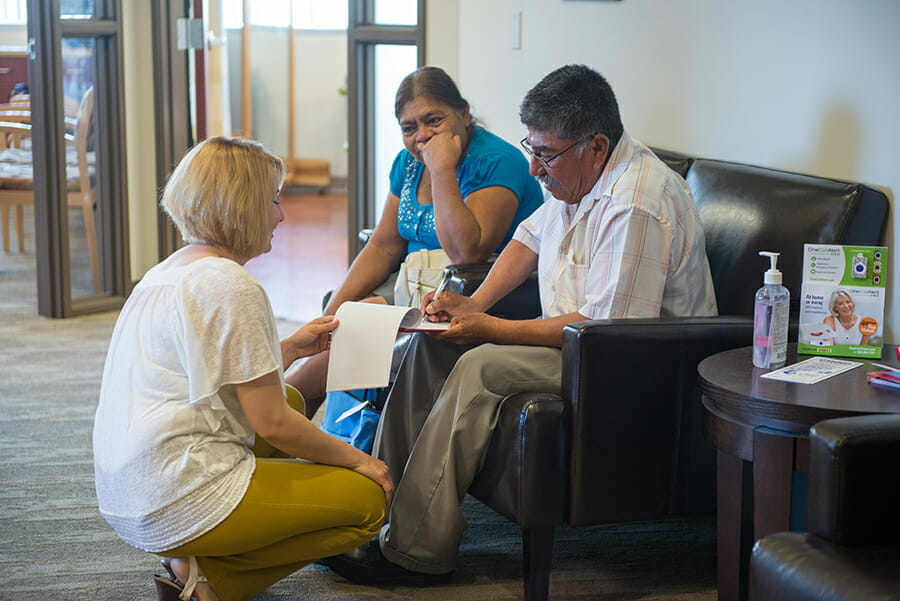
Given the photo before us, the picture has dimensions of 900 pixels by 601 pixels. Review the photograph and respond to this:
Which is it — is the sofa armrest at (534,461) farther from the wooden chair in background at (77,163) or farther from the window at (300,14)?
the window at (300,14)

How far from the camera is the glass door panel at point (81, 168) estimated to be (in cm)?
435

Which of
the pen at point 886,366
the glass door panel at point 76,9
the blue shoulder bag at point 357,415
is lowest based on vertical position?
the blue shoulder bag at point 357,415

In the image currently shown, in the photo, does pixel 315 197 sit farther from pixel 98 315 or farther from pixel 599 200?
pixel 599 200

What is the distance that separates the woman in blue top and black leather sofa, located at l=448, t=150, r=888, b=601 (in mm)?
758

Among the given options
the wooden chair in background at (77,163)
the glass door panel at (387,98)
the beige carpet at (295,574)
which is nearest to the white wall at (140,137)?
the wooden chair in background at (77,163)

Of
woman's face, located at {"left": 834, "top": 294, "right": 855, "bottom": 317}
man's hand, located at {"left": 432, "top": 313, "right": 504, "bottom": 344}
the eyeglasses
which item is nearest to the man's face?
the eyeglasses

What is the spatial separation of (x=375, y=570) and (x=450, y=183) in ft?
3.36

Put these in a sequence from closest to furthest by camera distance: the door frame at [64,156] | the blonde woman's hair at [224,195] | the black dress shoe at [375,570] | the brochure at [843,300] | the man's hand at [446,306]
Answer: the blonde woman's hair at [224,195], the brochure at [843,300], the black dress shoe at [375,570], the man's hand at [446,306], the door frame at [64,156]

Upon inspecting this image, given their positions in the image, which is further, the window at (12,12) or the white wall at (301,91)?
the white wall at (301,91)

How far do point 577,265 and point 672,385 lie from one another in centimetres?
36

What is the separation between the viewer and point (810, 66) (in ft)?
7.00

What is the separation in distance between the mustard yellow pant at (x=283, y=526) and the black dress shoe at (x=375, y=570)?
0.29m

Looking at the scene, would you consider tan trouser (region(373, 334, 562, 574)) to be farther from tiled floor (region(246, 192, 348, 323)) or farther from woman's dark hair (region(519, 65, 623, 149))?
tiled floor (region(246, 192, 348, 323))

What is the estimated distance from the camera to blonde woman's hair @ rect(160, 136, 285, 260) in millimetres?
1606
